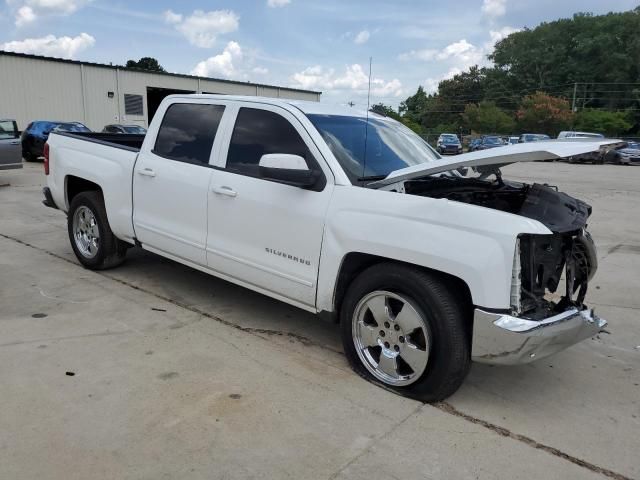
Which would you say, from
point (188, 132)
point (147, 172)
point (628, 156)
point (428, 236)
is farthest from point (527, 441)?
point (628, 156)

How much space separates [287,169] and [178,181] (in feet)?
4.67

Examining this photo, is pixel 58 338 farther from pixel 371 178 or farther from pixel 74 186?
pixel 371 178

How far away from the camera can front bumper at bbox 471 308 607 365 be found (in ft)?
9.82

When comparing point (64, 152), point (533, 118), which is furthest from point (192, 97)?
point (533, 118)

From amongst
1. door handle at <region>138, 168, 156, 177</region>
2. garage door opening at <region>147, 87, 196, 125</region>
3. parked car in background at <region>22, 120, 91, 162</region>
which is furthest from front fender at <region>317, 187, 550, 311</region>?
garage door opening at <region>147, 87, 196, 125</region>

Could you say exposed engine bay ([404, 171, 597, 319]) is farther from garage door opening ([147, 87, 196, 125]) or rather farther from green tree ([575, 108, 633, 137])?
green tree ([575, 108, 633, 137])

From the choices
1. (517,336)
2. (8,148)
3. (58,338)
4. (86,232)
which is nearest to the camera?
(517,336)

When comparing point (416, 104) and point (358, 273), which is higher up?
point (416, 104)

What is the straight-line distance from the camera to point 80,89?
32594mm

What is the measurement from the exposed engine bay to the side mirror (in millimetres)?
725

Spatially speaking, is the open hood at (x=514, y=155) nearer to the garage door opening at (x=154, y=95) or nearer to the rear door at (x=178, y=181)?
the rear door at (x=178, y=181)

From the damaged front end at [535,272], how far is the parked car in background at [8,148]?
1184cm

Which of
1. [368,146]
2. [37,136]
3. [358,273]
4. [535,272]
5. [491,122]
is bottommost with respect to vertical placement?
[358,273]

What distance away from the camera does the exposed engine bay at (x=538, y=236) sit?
10.4 ft
